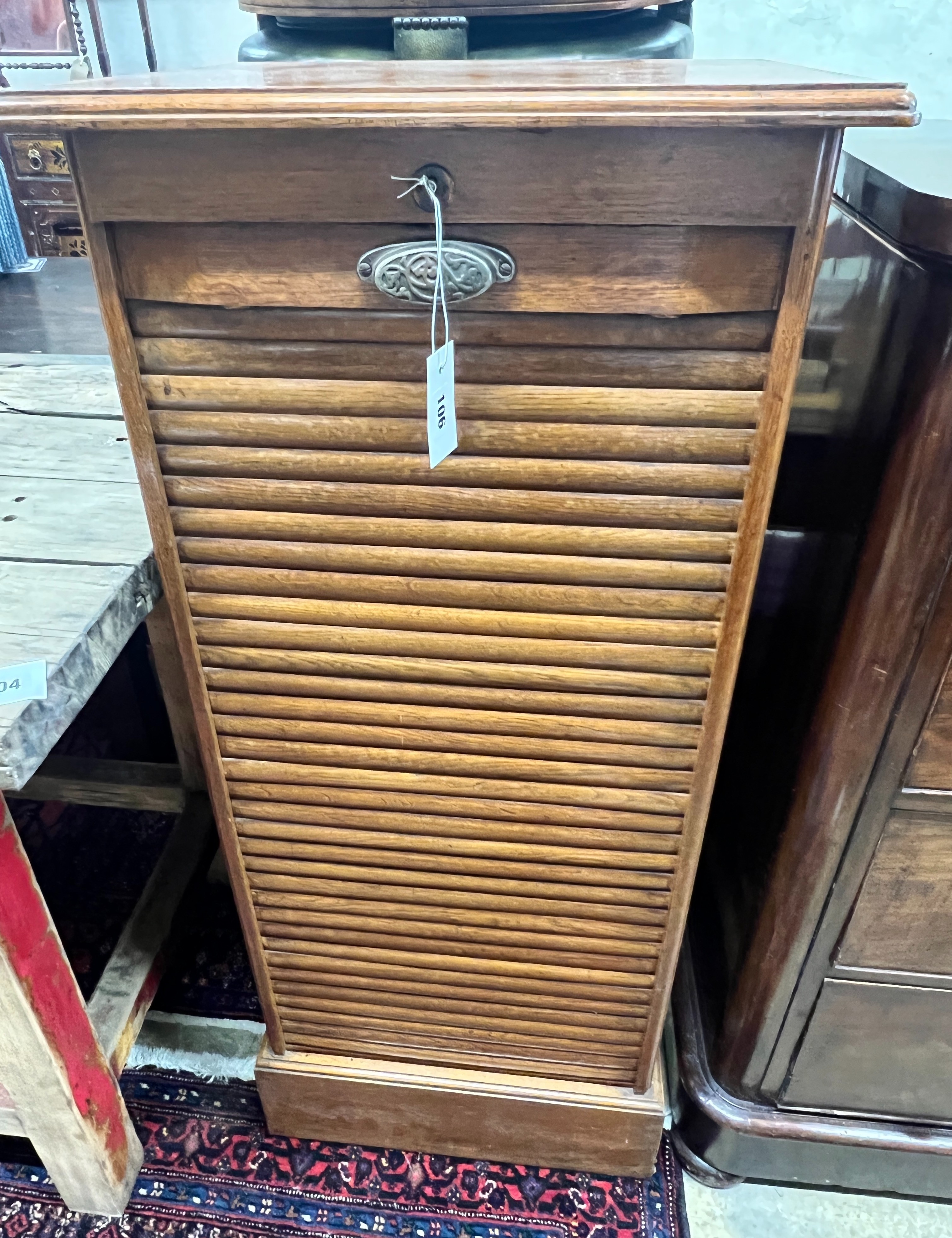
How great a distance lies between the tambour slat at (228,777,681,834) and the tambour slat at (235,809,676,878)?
3 centimetres

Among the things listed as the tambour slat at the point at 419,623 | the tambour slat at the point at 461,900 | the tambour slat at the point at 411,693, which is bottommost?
the tambour slat at the point at 461,900

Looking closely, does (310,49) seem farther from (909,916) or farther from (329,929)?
(909,916)

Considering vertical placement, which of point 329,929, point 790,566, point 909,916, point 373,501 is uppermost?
point 373,501

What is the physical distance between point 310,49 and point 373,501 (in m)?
0.87

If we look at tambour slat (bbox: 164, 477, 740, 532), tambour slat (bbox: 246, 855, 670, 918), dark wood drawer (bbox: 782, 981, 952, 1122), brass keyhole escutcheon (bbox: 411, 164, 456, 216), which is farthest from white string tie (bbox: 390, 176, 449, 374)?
dark wood drawer (bbox: 782, 981, 952, 1122)

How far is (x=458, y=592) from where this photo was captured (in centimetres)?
76

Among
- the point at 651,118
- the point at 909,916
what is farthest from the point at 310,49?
the point at 909,916

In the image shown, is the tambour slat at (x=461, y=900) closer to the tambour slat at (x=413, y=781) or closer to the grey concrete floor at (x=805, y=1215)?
the tambour slat at (x=413, y=781)

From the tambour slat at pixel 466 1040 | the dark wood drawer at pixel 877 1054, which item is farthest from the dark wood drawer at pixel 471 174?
the tambour slat at pixel 466 1040

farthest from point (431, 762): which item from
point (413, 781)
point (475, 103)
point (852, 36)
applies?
point (852, 36)

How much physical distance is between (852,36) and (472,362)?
145 centimetres

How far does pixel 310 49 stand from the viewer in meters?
1.23

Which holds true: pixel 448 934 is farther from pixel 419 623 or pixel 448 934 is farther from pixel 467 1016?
pixel 419 623

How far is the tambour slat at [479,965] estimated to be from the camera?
39.1 inches
